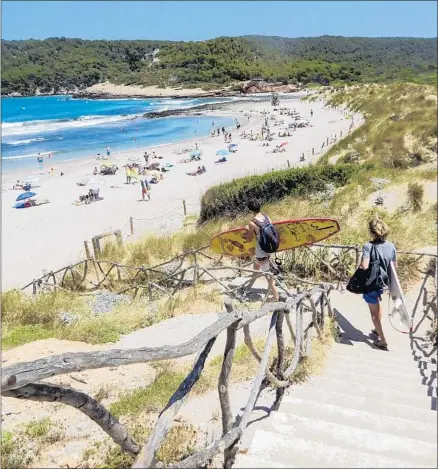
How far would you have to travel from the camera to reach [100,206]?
17.5 m

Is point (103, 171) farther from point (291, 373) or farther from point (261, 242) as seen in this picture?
point (291, 373)

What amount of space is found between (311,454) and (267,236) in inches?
143

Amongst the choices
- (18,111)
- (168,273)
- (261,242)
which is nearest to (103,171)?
(168,273)

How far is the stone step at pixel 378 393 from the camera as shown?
2590 millimetres

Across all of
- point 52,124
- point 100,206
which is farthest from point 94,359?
point 52,124

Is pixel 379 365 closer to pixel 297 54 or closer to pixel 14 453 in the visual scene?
pixel 14 453

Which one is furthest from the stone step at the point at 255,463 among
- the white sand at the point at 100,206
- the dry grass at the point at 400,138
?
the dry grass at the point at 400,138

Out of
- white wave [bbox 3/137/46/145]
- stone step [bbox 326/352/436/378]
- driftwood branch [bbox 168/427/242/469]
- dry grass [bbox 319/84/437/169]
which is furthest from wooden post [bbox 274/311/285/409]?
white wave [bbox 3/137/46/145]

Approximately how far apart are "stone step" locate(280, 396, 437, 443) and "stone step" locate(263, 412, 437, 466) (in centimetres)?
9

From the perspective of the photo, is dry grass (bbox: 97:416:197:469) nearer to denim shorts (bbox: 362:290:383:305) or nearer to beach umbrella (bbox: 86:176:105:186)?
denim shorts (bbox: 362:290:383:305)

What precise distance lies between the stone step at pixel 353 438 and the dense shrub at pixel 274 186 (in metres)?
8.62

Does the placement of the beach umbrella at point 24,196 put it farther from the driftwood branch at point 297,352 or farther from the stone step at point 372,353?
the driftwood branch at point 297,352

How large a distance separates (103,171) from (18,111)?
49719 mm

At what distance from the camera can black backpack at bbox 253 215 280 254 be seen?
17.1 ft
